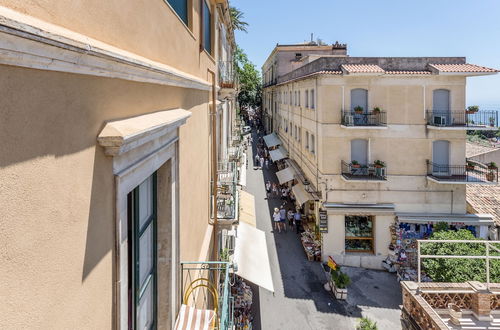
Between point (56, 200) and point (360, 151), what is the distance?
18.3 meters

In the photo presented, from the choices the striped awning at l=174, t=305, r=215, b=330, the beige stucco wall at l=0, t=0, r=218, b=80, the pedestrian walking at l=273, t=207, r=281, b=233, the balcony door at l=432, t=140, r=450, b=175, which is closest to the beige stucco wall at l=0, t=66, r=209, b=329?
the beige stucco wall at l=0, t=0, r=218, b=80

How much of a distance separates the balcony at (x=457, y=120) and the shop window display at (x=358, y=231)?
574 centimetres

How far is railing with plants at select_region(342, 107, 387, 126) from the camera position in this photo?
18.4 metres

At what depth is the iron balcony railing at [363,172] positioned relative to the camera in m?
18.3

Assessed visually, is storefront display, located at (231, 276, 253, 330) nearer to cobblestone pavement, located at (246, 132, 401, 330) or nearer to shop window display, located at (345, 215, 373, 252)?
cobblestone pavement, located at (246, 132, 401, 330)

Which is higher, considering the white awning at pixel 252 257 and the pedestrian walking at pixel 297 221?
the white awning at pixel 252 257

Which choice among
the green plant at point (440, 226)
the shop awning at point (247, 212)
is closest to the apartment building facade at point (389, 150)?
the green plant at point (440, 226)

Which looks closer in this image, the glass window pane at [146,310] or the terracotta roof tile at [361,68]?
the glass window pane at [146,310]

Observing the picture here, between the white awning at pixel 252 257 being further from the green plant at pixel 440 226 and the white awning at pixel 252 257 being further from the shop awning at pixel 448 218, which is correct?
the green plant at pixel 440 226

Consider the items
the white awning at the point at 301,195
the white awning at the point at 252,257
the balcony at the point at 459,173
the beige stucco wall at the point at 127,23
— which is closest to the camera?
the beige stucco wall at the point at 127,23

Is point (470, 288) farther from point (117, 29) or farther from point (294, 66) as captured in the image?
point (294, 66)

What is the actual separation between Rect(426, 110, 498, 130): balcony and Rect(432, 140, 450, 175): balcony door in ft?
3.13

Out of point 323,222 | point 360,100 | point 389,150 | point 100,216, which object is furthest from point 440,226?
point 100,216

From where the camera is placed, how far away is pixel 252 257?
13055mm
